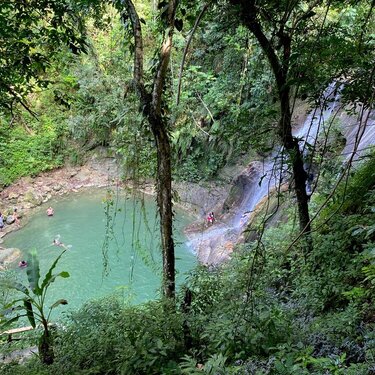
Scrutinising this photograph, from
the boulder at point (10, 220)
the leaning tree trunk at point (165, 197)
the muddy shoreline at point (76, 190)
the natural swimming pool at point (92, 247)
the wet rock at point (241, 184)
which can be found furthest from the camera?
the boulder at point (10, 220)

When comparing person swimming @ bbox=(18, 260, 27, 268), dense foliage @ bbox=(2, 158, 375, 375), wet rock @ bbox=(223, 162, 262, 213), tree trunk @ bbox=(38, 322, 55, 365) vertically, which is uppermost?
wet rock @ bbox=(223, 162, 262, 213)

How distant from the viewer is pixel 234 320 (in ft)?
7.65

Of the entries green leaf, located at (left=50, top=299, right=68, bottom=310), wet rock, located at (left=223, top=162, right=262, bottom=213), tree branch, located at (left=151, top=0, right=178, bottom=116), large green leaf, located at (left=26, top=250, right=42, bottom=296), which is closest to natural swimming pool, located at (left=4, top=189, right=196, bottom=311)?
wet rock, located at (left=223, top=162, right=262, bottom=213)

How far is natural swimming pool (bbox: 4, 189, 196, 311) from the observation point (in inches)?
321

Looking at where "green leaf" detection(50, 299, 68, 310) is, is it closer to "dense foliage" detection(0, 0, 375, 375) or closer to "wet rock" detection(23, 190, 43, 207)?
"dense foliage" detection(0, 0, 375, 375)

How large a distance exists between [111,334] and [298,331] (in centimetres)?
140

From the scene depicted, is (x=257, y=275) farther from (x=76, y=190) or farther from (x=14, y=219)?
(x=76, y=190)

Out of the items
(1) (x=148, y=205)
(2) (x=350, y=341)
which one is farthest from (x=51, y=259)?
(2) (x=350, y=341)

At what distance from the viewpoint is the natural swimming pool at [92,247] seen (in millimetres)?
8156

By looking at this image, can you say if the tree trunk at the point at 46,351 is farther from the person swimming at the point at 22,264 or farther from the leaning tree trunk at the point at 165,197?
the person swimming at the point at 22,264

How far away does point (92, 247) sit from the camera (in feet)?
33.7

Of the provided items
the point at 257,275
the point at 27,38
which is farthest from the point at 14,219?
the point at 257,275

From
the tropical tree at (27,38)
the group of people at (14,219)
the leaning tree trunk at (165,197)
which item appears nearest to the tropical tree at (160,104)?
the leaning tree trunk at (165,197)

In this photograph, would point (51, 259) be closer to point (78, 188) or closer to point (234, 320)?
point (78, 188)
